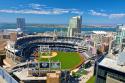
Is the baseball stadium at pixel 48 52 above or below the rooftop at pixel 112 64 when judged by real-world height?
below

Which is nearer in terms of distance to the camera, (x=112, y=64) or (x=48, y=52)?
(x=112, y=64)

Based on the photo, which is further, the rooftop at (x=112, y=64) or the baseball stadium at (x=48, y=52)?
the baseball stadium at (x=48, y=52)

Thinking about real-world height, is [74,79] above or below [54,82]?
below

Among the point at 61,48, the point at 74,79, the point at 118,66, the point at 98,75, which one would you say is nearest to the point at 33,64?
the point at 74,79

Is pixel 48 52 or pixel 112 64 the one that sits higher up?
pixel 112 64

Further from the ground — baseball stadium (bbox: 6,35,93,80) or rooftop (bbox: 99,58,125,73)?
rooftop (bbox: 99,58,125,73)

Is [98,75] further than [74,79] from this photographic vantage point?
No

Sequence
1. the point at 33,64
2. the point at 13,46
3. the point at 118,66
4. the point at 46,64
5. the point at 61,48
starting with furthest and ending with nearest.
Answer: the point at 61,48
the point at 13,46
the point at 33,64
the point at 46,64
the point at 118,66

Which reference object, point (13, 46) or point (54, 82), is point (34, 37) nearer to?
point (13, 46)

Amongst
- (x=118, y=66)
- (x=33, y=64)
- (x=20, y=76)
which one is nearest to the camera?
(x=118, y=66)

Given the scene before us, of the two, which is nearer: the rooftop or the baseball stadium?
the rooftop

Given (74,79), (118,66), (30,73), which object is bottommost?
(74,79)
